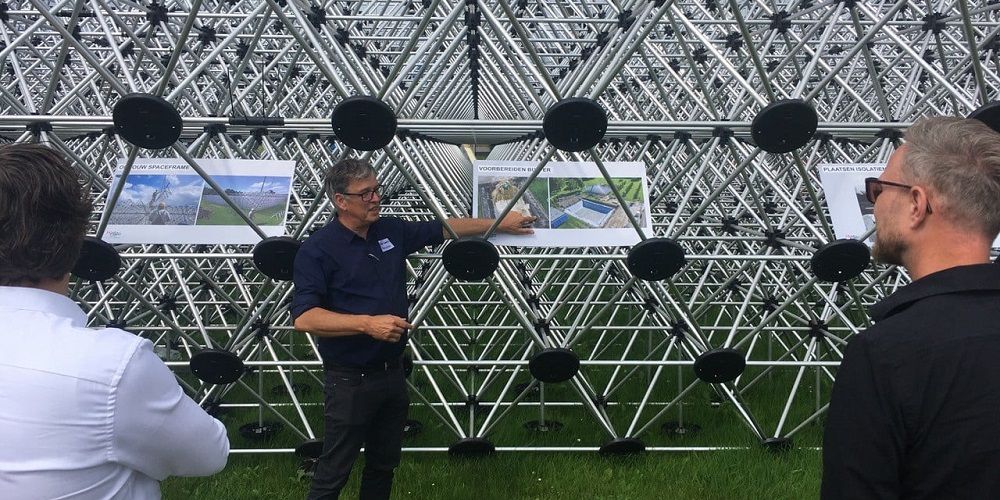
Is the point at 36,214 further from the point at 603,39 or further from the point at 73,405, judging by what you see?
the point at 603,39

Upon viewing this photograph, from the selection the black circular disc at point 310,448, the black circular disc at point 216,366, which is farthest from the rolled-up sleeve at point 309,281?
the black circular disc at point 310,448

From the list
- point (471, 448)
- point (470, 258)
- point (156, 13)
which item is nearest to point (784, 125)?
point (470, 258)

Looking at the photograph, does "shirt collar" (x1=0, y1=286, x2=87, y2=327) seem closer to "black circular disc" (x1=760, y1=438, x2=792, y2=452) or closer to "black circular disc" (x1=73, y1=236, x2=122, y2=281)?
"black circular disc" (x1=73, y1=236, x2=122, y2=281)

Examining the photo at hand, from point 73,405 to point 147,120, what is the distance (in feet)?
7.40

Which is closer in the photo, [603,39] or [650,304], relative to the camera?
[603,39]

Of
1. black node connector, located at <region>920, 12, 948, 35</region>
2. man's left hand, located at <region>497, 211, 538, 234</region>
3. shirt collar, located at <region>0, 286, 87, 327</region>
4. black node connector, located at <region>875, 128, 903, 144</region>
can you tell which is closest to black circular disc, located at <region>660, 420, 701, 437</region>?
man's left hand, located at <region>497, 211, 538, 234</region>

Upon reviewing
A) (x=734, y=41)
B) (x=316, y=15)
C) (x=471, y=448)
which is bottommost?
(x=471, y=448)

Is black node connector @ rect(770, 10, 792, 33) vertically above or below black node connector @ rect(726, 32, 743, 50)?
below

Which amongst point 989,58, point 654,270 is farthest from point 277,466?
point 989,58

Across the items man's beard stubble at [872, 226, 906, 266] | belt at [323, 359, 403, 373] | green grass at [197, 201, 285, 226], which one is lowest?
man's beard stubble at [872, 226, 906, 266]

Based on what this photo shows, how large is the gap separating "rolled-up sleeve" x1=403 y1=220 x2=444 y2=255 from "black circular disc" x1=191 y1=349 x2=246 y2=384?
1.51 metres

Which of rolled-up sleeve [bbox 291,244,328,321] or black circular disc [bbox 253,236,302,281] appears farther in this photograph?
black circular disc [bbox 253,236,302,281]

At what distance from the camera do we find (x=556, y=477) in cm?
409

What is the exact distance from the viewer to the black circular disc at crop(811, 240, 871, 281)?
3.38 m
